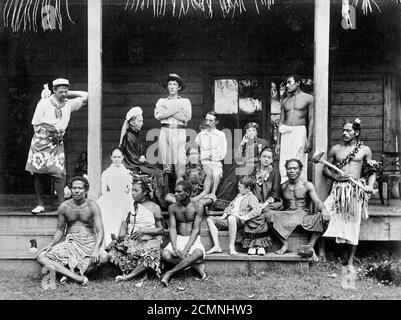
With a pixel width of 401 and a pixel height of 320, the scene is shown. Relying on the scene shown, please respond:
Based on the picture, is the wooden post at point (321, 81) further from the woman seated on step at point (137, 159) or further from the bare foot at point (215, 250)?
the woman seated on step at point (137, 159)

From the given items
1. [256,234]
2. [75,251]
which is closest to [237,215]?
[256,234]

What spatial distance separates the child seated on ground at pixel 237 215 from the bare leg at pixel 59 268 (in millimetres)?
1554

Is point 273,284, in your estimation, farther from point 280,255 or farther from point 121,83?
point 121,83

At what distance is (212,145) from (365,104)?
380cm

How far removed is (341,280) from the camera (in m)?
6.74

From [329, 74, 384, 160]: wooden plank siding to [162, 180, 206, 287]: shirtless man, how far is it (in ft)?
14.8

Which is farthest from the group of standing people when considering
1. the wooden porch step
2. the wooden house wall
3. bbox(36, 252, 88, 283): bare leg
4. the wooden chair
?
the wooden house wall

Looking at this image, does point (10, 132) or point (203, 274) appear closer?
point (203, 274)

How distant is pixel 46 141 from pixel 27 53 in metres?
3.76

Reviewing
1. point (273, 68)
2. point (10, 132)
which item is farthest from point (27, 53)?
point (273, 68)

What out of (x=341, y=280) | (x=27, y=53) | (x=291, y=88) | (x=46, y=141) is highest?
(x=27, y=53)

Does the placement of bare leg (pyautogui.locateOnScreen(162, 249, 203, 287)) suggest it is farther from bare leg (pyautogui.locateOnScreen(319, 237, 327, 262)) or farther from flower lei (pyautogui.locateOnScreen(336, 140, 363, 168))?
flower lei (pyautogui.locateOnScreen(336, 140, 363, 168))

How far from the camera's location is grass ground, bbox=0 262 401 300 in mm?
6172

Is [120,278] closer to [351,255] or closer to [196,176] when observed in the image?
[196,176]
